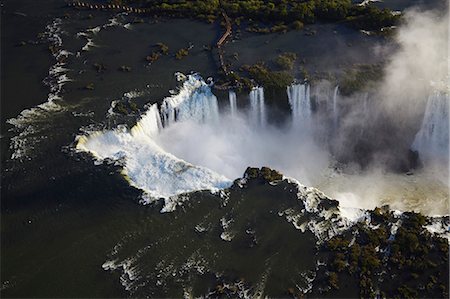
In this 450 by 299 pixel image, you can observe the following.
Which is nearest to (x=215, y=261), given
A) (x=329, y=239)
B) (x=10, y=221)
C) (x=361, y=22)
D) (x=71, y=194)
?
(x=329, y=239)

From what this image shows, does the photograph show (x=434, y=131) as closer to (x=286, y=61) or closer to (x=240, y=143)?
(x=286, y=61)

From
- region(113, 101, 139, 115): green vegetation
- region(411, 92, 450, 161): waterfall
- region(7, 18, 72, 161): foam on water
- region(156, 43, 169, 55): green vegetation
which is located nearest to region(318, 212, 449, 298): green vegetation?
region(411, 92, 450, 161): waterfall

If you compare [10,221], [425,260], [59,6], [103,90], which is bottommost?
[425,260]

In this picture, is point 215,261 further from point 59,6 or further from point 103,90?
point 59,6

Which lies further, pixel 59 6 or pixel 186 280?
pixel 59 6

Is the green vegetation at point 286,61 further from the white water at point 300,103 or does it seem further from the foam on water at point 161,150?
the foam on water at point 161,150

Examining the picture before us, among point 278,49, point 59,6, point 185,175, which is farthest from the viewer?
point 59,6

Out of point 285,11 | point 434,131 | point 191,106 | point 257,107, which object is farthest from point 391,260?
point 285,11
